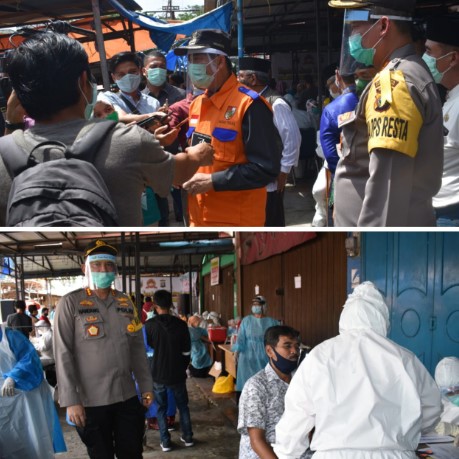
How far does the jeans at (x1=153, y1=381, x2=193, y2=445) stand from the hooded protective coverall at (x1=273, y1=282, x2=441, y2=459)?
3151 millimetres

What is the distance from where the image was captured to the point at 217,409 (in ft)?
22.5

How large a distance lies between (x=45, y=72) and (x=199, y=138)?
1.04 m

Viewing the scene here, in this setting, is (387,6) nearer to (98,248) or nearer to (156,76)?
(98,248)

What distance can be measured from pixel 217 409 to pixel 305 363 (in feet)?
15.6

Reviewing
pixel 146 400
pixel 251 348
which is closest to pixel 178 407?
pixel 251 348

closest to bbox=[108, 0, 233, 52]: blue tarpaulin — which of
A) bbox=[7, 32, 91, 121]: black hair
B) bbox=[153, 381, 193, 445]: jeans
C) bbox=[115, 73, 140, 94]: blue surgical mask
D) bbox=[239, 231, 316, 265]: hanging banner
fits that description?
bbox=[115, 73, 140, 94]: blue surgical mask

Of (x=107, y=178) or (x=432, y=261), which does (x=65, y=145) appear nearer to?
(x=107, y=178)

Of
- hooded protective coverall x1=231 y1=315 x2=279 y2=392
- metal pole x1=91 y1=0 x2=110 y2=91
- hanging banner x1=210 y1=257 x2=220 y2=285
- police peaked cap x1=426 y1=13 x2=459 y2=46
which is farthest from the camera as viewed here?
hanging banner x1=210 y1=257 x2=220 y2=285

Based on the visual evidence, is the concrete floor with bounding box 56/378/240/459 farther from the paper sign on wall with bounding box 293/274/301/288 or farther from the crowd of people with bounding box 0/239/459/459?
the paper sign on wall with bounding box 293/274/301/288

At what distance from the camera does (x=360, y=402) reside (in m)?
2.26

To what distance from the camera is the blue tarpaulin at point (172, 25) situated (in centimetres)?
484

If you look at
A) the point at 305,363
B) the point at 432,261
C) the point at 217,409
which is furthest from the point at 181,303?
the point at 305,363

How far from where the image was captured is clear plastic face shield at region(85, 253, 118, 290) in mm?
3039

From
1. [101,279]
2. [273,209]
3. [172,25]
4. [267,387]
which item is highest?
[172,25]
